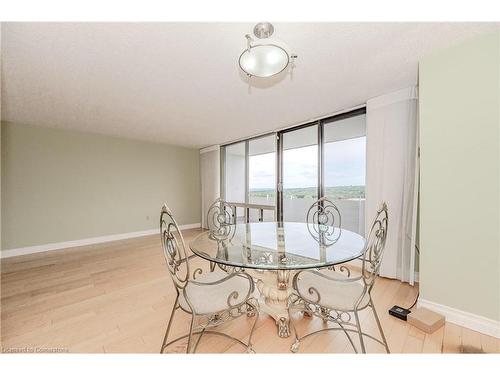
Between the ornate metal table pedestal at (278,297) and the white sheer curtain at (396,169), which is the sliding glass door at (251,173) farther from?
the ornate metal table pedestal at (278,297)

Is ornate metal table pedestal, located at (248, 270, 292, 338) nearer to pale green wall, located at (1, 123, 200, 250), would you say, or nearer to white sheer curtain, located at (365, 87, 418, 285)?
white sheer curtain, located at (365, 87, 418, 285)

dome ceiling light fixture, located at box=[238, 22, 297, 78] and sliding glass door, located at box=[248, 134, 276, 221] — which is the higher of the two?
dome ceiling light fixture, located at box=[238, 22, 297, 78]

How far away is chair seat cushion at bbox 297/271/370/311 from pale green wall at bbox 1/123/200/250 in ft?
14.8

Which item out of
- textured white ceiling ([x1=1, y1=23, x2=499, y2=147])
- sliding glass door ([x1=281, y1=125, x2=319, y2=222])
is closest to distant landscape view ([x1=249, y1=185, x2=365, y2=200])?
sliding glass door ([x1=281, y1=125, x2=319, y2=222])

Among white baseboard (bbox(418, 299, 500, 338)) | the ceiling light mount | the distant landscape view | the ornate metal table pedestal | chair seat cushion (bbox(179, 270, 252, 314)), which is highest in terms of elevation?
the ceiling light mount

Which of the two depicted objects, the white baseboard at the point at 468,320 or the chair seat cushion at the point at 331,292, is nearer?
the chair seat cushion at the point at 331,292

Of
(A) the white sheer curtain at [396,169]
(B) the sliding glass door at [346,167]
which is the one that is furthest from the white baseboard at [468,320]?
(B) the sliding glass door at [346,167]

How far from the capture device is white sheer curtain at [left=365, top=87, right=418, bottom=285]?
2.40m

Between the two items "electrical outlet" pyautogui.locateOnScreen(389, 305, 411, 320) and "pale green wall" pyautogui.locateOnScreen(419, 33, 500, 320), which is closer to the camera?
"pale green wall" pyautogui.locateOnScreen(419, 33, 500, 320)

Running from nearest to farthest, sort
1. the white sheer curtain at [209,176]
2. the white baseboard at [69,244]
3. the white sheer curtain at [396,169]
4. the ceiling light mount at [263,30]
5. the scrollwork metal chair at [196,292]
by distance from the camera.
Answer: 1. the scrollwork metal chair at [196,292]
2. the ceiling light mount at [263,30]
3. the white sheer curtain at [396,169]
4. the white baseboard at [69,244]
5. the white sheer curtain at [209,176]

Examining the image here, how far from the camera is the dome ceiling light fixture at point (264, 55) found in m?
1.26

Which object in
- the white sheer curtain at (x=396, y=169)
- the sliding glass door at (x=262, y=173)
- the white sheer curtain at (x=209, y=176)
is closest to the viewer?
the white sheer curtain at (x=396, y=169)

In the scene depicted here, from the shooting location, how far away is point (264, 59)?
1.31 m
